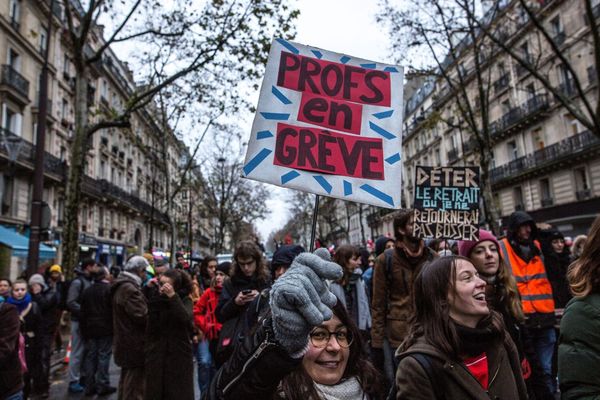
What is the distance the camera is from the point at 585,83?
25.0 meters

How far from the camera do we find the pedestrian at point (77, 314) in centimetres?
698

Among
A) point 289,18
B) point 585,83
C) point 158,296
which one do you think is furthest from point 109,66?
point 158,296

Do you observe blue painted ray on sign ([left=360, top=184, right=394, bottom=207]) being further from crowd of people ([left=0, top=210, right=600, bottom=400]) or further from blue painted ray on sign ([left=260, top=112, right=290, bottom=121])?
blue painted ray on sign ([left=260, top=112, right=290, bottom=121])

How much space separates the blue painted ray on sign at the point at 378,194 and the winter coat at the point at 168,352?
296 cm

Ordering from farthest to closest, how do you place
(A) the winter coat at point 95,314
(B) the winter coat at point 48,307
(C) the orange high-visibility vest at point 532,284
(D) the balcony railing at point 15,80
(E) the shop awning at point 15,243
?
1. (D) the balcony railing at point 15,80
2. (E) the shop awning at point 15,243
3. (B) the winter coat at point 48,307
4. (A) the winter coat at point 95,314
5. (C) the orange high-visibility vest at point 532,284

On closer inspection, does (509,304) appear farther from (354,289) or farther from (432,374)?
(354,289)

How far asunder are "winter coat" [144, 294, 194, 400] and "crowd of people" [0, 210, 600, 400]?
1 centimetres

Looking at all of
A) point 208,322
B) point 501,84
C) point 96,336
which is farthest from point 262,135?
point 501,84

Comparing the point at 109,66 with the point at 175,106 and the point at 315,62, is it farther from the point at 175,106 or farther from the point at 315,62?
the point at 315,62

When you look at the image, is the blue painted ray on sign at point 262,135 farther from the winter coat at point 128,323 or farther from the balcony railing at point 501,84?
the balcony railing at point 501,84

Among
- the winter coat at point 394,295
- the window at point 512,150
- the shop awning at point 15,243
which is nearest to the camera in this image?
the winter coat at point 394,295

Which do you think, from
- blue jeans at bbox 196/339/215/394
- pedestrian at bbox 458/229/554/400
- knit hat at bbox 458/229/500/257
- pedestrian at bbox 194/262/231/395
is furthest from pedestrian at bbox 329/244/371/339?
blue jeans at bbox 196/339/215/394

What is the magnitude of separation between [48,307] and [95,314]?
3.44ft

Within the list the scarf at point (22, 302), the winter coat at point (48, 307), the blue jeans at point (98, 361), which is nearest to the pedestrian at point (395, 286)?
the blue jeans at point (98, 361)
